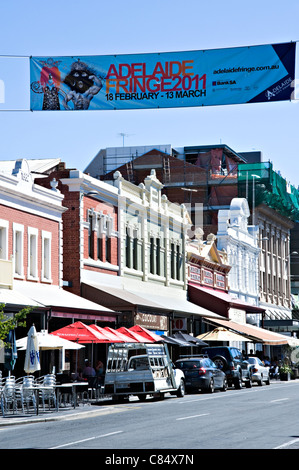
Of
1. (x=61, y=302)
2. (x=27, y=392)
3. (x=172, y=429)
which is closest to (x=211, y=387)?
(x=61, y=302)

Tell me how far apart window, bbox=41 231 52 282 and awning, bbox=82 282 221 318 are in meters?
2.63

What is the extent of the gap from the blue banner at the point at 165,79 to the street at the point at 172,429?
7093 mm

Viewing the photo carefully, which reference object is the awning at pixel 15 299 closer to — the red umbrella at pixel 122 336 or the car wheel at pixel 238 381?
the red umbrella at pixel 122 336

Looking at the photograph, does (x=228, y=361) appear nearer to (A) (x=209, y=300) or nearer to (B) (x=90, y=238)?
(B) (x=90, y=238)

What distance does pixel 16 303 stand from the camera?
3012cm

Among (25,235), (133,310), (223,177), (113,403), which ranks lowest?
(113,403)

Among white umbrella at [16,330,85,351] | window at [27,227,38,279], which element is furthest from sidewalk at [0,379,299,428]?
window at [27,227,38,279]

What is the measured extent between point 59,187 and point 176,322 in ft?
38.2

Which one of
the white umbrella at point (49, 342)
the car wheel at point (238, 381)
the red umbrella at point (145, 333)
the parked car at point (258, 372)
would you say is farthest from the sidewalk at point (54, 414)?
the parked car at point (258, 372)

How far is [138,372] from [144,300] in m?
12.1

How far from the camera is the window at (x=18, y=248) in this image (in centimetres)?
3444

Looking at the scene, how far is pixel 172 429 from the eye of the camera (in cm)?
1845
